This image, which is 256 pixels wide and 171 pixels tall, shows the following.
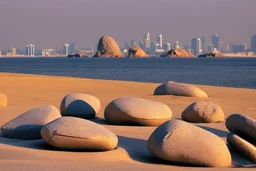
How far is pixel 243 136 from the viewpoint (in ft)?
32.6

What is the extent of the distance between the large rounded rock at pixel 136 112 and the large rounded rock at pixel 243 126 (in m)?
1.91

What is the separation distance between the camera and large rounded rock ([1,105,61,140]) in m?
9.70

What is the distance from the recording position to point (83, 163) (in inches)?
290

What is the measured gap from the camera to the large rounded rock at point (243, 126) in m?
9.69

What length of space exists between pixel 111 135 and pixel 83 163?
142 centimetres

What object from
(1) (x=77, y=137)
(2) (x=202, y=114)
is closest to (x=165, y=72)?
(2) (x=202, y=114)

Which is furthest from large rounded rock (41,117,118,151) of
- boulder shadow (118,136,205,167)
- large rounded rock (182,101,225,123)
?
large rounded rock (182,101,225,123)

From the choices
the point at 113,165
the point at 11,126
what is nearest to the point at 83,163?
the point at 113,165

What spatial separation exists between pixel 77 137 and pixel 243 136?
3083 millimetres

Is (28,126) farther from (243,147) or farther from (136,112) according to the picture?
(243,147)

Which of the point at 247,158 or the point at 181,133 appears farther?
the point at 247,158

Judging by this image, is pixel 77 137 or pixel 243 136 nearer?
pixel 77 137

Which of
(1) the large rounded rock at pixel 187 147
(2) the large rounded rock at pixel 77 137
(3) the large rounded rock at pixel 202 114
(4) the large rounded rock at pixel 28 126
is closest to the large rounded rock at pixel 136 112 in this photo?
(3) the large rounded rock at pixel 202 114

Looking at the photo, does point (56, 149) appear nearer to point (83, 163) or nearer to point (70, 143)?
point (70, 143)
